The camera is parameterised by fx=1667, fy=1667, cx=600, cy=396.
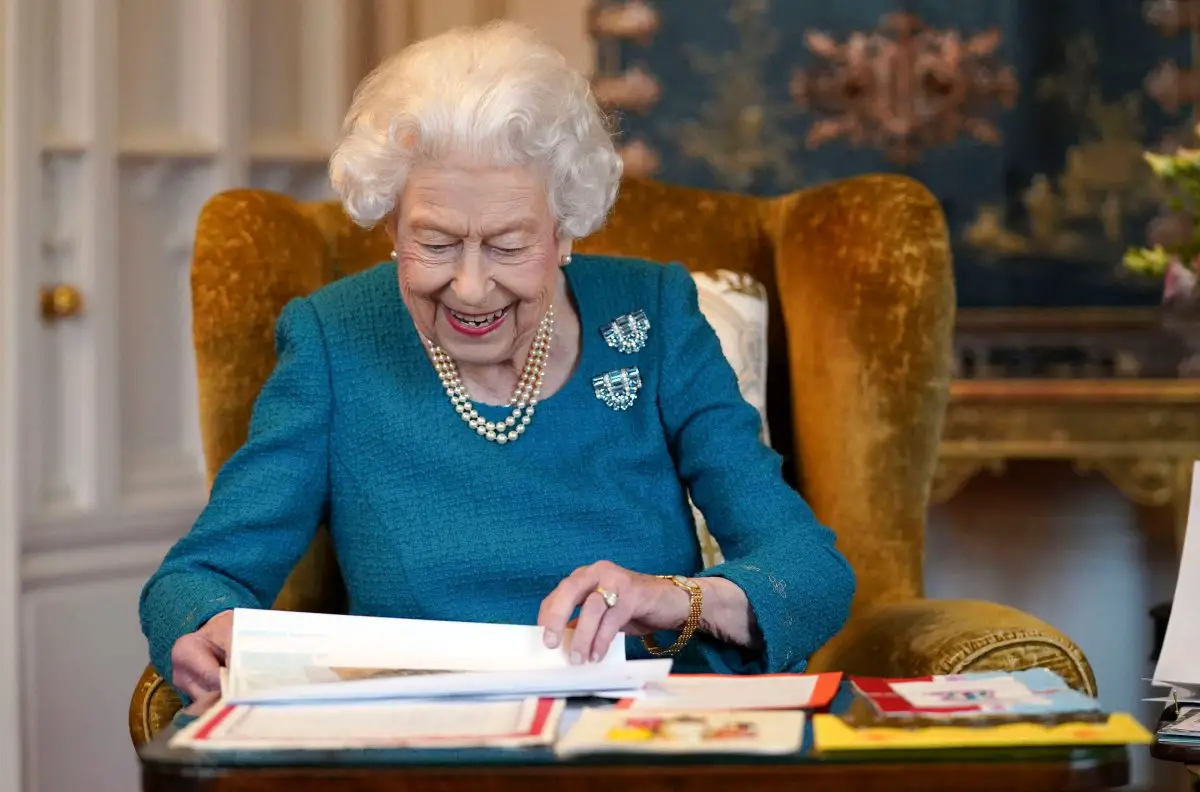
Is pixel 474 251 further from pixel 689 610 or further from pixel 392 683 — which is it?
pixel 392 683

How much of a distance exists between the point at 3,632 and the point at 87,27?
1026 millimetres

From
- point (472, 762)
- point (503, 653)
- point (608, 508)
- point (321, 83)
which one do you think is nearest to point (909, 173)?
point (321, 83)

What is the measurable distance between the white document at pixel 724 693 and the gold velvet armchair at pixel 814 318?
0.71 meters

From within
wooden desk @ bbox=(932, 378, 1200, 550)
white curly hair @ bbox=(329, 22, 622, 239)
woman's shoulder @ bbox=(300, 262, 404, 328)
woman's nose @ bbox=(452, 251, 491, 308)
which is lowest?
wooden desk @ bbox=(932, 378, 1200, 550)

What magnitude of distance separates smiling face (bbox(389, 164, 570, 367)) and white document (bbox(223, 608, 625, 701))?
45 cm

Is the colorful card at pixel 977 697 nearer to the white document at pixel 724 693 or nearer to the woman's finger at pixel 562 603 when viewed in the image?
the white document at pixel 724 693

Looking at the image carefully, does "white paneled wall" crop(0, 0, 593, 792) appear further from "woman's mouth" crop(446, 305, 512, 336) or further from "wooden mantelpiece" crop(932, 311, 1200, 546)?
Result: "wooden mantelpiece" crop(932, 311, 1200, 546)

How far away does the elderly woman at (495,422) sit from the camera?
5.72 ft

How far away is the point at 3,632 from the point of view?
267 cm

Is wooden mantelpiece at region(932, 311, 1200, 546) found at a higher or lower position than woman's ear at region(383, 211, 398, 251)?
lower

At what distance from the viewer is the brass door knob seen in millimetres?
2818

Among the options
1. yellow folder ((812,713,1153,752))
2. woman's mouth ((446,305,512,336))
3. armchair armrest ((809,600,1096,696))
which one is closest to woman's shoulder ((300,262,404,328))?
woman's mouth ((446,305,512,336))

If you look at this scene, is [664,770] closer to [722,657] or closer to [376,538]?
[722,657]

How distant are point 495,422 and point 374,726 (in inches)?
28.5
